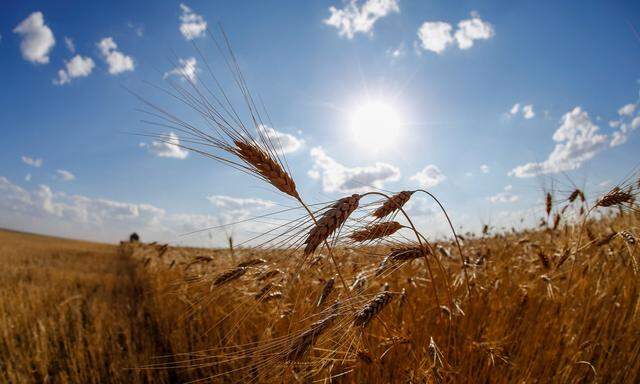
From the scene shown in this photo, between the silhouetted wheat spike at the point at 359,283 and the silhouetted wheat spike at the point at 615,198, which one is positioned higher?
the silhouetted wheat spike at the point at 615,198

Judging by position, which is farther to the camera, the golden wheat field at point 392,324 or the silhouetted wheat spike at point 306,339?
the golden wheat field at point 392,324

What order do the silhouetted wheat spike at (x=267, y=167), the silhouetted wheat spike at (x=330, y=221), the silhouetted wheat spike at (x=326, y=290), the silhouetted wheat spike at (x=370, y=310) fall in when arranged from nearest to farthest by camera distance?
the silhouetted wheat spike at (x=330, y=221), the silhouetted wheat spike at (x=370, y=310), the silhouetted wheat spike at (x=267, y=167), the silhouetted wheat spike at (x=326, y=290)

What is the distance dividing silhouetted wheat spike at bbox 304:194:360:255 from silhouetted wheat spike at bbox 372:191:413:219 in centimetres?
A: 20

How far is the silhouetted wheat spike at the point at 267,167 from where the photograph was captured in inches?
56.9

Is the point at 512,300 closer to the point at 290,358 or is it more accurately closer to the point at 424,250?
the point at 424,250

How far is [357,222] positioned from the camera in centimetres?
143

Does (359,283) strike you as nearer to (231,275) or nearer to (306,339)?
(306,339)

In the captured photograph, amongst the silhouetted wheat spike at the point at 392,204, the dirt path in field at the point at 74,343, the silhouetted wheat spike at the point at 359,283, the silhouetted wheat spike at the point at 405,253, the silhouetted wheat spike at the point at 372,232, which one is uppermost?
the silhouetted wheat spike at the point at 392,204

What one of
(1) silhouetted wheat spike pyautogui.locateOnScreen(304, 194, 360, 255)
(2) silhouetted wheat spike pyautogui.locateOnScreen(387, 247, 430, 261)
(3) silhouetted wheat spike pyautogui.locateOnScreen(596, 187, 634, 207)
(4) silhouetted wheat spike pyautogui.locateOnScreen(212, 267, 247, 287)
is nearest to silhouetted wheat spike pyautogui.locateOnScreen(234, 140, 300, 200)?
(1) silhouetted wheat spike pyautogui.locateOnScreen(304, 194, 360, 255)

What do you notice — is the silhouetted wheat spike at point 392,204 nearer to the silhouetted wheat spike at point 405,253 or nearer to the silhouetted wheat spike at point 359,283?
the silhouetted wheat spike at point 405,253

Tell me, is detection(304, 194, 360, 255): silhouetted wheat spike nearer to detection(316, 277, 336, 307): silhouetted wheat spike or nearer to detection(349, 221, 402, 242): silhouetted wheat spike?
detection(349, 221, 402, 242): silhouetted wheat spike

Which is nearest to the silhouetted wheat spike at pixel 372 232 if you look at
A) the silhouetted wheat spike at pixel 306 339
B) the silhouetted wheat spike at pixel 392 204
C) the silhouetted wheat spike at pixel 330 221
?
the silhouetted wheat spike at pixel 392 204

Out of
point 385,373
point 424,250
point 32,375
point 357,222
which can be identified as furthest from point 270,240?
point 32,375

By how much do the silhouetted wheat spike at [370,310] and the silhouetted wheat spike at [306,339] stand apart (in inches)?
3.7
